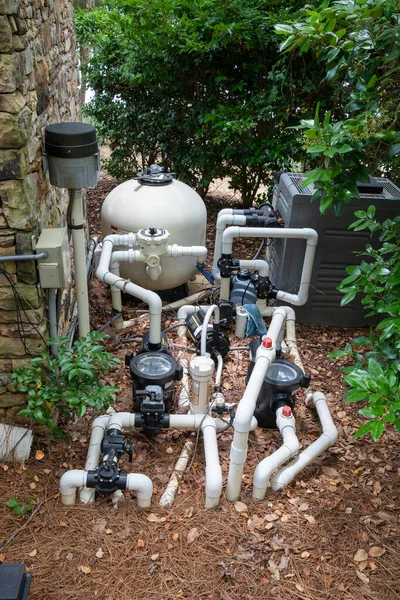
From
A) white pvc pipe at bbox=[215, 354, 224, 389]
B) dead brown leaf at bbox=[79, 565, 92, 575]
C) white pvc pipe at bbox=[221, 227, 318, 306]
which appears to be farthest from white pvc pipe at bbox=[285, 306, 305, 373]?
dead brown leaf at bbox=[79, 565, 92, 575]

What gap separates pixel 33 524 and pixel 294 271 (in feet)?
9.40

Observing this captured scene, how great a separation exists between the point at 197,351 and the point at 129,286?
727 mm

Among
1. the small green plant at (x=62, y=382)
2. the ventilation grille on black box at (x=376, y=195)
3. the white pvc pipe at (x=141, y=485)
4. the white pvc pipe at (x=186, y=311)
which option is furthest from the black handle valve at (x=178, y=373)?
the ventilation grille on black box at (x=376, y=195)

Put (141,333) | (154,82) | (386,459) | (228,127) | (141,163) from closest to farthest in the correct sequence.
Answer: (386,459) → (141,333) → (228,127) → (154,82) → (141,163)

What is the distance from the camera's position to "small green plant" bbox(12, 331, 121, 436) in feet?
9.20

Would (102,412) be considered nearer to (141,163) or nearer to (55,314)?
(55,314)

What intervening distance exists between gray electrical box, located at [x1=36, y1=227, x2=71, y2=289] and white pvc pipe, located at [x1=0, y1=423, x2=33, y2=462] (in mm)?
878

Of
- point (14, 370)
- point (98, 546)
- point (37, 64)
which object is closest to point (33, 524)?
point (98, 546)

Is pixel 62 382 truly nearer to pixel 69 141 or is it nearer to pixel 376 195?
pixel 69 141

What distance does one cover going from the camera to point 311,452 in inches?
123

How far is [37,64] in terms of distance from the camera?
291cm

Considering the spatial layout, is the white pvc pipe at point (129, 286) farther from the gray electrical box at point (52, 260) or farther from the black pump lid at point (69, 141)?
the black pump lid at point (69, 141)

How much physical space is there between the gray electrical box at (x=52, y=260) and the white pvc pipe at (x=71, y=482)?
987 mm

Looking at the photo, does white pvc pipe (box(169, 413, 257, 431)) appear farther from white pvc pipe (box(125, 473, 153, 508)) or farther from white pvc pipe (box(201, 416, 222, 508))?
white pvc pipe (box(125, 473, 153, 508))
